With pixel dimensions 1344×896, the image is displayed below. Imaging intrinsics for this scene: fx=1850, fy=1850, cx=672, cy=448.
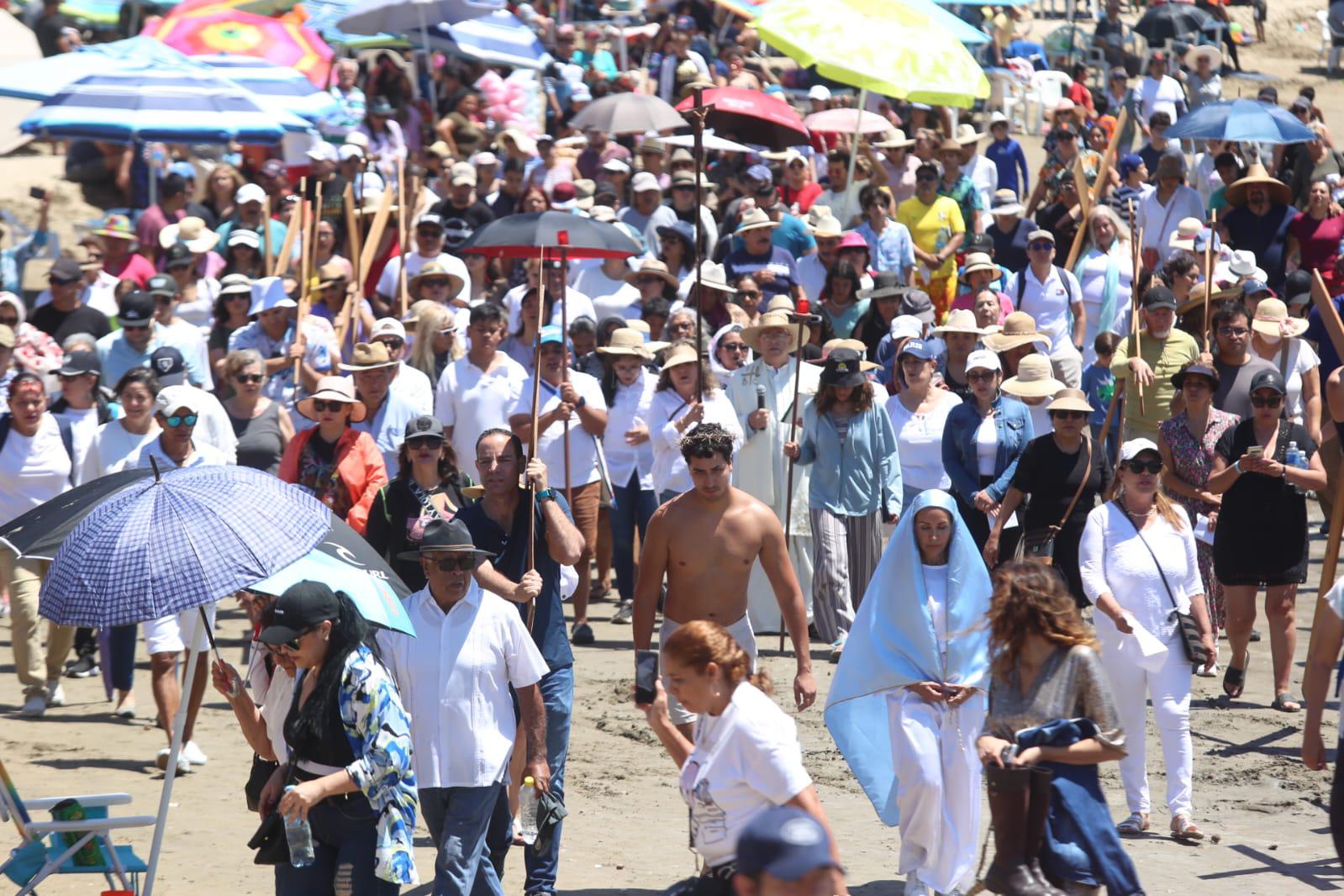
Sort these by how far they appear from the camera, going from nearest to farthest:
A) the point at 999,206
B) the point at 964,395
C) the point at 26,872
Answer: the point at 26,872 < the point at 964,395 < the point at 999,206

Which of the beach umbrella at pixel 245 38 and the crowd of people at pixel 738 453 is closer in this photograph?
the crowd of people at pixel 738 453

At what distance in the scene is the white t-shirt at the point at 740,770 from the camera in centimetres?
540

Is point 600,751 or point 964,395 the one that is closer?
point 600,751

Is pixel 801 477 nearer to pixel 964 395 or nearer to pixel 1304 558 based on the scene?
pixel 964 395

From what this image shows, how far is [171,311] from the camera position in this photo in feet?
43.4

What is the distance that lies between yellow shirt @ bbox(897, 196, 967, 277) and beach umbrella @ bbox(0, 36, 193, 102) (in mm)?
6522

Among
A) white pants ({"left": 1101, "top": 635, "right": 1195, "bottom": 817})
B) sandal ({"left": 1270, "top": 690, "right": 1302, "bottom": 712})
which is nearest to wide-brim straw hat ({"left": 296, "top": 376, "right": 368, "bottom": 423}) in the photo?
white pants ({"left": 1101, "top": 635, "right": 1195, "bottom": 817})

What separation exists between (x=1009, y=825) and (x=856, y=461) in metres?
5.70

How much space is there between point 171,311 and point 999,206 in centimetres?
686

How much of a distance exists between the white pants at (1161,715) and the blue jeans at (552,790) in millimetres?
2475

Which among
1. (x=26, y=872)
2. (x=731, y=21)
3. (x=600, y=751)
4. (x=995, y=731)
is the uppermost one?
(x=731, y=21)

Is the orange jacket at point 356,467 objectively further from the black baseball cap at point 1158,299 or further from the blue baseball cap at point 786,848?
the blue baseball cap at point 786,848

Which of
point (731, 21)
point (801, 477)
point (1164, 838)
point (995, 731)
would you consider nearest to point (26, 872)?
point (995, 731)

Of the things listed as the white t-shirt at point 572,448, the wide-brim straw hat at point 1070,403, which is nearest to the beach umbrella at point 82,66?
the white t-shirt at point 572,448
